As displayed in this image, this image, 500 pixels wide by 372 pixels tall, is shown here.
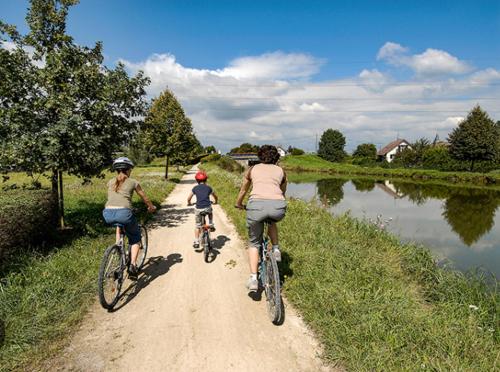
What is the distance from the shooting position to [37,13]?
7.92 metres

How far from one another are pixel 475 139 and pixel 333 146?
44.7 metres

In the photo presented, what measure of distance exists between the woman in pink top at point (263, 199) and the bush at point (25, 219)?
4108mm

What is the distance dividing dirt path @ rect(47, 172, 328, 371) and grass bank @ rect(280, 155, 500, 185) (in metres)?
45.3

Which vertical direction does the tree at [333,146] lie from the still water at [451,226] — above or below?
above

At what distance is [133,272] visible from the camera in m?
→ 5.44

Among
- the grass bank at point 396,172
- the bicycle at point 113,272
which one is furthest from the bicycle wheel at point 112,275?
the grass bank at point 396,172

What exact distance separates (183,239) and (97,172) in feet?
10.2

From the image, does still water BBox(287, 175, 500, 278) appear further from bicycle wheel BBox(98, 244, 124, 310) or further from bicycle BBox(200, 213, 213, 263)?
bicycle wheel BBox(98, 244, 124, 310)

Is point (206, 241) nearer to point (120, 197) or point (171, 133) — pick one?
point (120, 197)

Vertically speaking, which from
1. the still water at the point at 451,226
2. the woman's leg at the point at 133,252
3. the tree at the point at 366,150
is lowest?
the still water at the point at 451,226

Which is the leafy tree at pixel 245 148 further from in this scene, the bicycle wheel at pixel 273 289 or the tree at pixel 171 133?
the bicycle wheel at pixel 273 289

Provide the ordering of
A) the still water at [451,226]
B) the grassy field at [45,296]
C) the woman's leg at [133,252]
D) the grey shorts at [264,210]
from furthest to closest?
the still water at [451,226], the woman's leg at [133,252], the grey shorts at [264,210], the grassy field at [45,296]

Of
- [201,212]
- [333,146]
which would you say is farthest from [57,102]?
[333,146]

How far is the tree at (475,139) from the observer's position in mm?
42219
